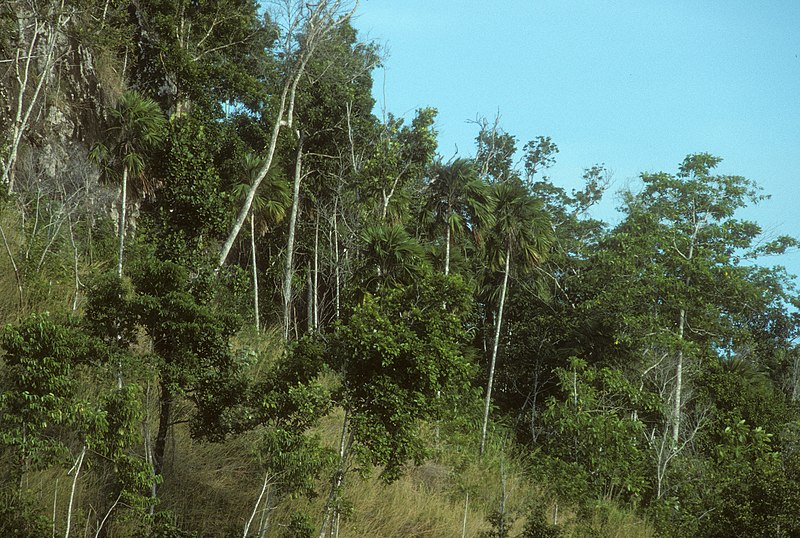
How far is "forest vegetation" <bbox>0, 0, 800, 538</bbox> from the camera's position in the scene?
12.9 m

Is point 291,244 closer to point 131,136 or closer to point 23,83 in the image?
point 131,136

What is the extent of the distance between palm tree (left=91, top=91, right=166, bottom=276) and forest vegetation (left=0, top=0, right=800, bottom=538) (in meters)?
0.10

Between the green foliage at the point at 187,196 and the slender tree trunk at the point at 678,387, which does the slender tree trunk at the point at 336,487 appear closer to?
the green foliage at the point at 187,196

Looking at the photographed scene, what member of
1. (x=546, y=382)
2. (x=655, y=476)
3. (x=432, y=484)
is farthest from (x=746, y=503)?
(x=546, y=382)

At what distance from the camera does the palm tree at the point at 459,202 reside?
29.2 metres

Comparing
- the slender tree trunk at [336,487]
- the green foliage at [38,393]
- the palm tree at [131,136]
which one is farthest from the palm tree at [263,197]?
the green foliage at [38,393]

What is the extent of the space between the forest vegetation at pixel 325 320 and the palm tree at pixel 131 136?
102 millimetres

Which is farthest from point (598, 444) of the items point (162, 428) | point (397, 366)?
point (162, 428)

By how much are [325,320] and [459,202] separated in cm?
926

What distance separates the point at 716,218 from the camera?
99.7ft

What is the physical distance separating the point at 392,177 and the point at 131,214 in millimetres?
9450

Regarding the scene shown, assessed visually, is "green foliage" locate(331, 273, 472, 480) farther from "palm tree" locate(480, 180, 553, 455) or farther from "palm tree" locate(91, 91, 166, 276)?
"palm tree" locate(480, 180, 553, 455)

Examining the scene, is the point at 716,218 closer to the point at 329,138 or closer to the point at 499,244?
the point at 499,244

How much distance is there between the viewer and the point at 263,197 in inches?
1160
